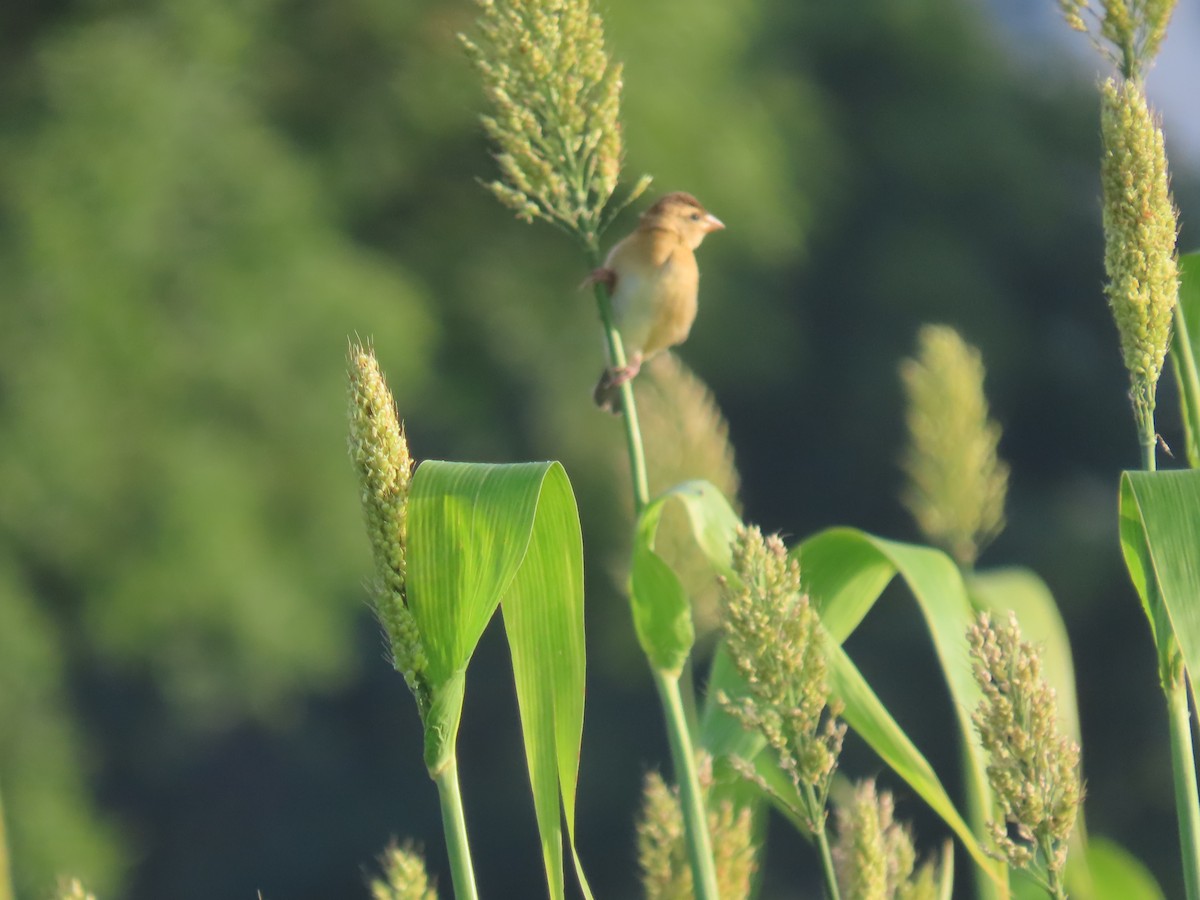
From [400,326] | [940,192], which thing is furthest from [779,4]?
[400,326]

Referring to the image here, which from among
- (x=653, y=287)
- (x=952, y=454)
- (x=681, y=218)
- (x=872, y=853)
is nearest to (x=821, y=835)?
(x=872, y=853)

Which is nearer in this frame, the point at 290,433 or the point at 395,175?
the point at 290,433

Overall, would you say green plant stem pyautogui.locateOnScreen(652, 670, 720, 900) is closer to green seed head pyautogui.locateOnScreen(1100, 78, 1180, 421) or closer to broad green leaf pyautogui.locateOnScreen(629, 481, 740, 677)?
broad green leaf pyautogui.locateOnScreen(629, 481, 740, 677)

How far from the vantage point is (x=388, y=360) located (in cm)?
542

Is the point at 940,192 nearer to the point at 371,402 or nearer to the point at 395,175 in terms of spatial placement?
the point at 395,175

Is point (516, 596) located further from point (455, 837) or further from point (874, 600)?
point (874, 600)

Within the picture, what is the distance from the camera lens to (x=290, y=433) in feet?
19.0

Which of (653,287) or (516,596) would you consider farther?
(653,287)

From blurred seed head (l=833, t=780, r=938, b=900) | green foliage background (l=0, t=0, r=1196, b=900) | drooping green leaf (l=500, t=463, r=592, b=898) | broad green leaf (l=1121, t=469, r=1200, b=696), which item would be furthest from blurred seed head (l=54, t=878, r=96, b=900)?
green foliage background (l=0, t=0, r=1196, b=900)

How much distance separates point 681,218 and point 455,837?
1.33 meters

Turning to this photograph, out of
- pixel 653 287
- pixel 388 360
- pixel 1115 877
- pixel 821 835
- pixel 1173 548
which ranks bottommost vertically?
pixel 388 360

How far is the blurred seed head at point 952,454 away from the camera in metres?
1.37

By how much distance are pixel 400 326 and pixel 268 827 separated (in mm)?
4508

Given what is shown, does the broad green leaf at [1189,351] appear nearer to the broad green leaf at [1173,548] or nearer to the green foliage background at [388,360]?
the broad green leaf at [1173,548]
